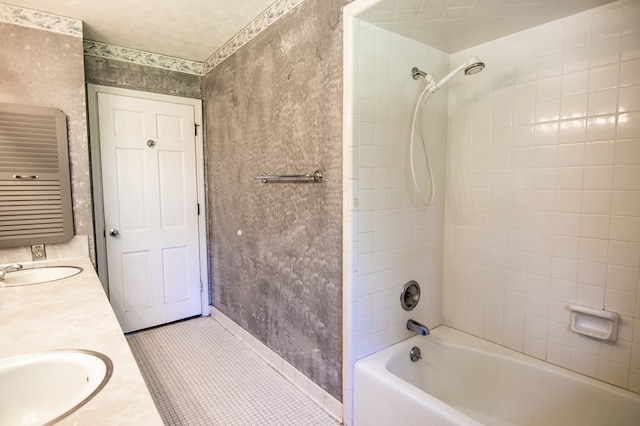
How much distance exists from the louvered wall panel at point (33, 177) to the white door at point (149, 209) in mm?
548

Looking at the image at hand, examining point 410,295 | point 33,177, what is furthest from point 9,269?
point 410,295

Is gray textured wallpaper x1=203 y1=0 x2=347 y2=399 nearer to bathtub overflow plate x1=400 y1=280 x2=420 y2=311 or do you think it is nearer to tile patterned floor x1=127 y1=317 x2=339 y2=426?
tile patterned floor x1=127 y1=317 x2=339 y2=426

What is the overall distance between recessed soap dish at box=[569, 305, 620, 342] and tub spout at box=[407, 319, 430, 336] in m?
0.69

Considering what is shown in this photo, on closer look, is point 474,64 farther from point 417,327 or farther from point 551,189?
point 417,327

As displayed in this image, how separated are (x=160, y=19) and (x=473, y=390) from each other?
119 inches

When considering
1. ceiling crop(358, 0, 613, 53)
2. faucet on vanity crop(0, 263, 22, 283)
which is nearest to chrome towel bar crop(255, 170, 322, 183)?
ceiling crop(358, 0, 613, 53)

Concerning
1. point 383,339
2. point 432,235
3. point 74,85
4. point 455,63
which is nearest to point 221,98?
point 74,85

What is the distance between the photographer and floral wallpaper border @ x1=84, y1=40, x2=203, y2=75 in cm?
259

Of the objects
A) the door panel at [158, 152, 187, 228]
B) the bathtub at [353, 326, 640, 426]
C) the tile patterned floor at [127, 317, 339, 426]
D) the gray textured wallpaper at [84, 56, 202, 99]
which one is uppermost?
the gray textured wallpaper at [84, 56, 202, 99]

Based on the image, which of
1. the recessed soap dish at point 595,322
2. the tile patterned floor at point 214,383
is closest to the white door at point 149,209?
the tile patterned floor at point 214,383

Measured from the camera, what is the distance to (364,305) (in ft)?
5.62

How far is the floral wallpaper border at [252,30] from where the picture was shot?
2.02 meters

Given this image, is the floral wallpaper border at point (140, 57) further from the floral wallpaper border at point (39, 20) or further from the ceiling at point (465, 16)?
the ceiling at point (465, 16)

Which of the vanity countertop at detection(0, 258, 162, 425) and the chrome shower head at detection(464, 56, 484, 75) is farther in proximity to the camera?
the chrome shower head at detection(464, 56, 484, 75)
